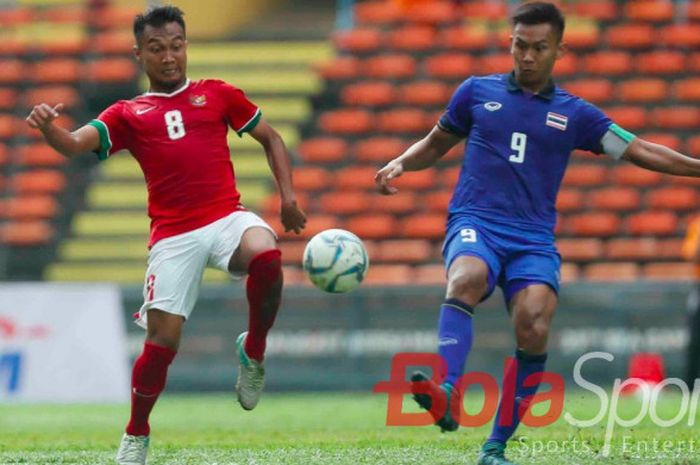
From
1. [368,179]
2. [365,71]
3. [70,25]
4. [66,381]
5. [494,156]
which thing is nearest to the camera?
[494,156]

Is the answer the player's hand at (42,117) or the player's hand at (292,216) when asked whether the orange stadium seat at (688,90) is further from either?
the player's hand at (42,117)

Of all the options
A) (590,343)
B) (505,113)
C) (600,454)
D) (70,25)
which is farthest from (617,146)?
(70,25)

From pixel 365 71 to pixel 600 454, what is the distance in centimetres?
1252

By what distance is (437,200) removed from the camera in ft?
57.8

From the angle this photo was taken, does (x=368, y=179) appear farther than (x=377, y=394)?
Yes

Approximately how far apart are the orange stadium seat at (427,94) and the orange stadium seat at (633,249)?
10.5ft

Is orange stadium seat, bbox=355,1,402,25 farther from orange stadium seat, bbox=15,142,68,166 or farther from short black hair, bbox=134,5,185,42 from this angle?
short black hair, bbox=134,5,185,42

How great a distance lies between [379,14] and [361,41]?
593 mm

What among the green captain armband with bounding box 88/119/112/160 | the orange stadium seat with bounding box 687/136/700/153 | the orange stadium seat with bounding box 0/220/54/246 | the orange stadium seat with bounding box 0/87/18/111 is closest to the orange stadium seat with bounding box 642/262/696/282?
the orange stadium seat with bounding box 687/136/700/153

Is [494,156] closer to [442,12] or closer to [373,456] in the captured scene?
[373,456]

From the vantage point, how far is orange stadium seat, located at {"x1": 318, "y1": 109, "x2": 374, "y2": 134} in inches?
739

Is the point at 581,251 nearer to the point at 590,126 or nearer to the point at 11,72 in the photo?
the point at 11,72

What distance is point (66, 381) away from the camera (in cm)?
1433

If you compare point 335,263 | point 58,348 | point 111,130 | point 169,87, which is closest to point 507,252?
point 335,263
